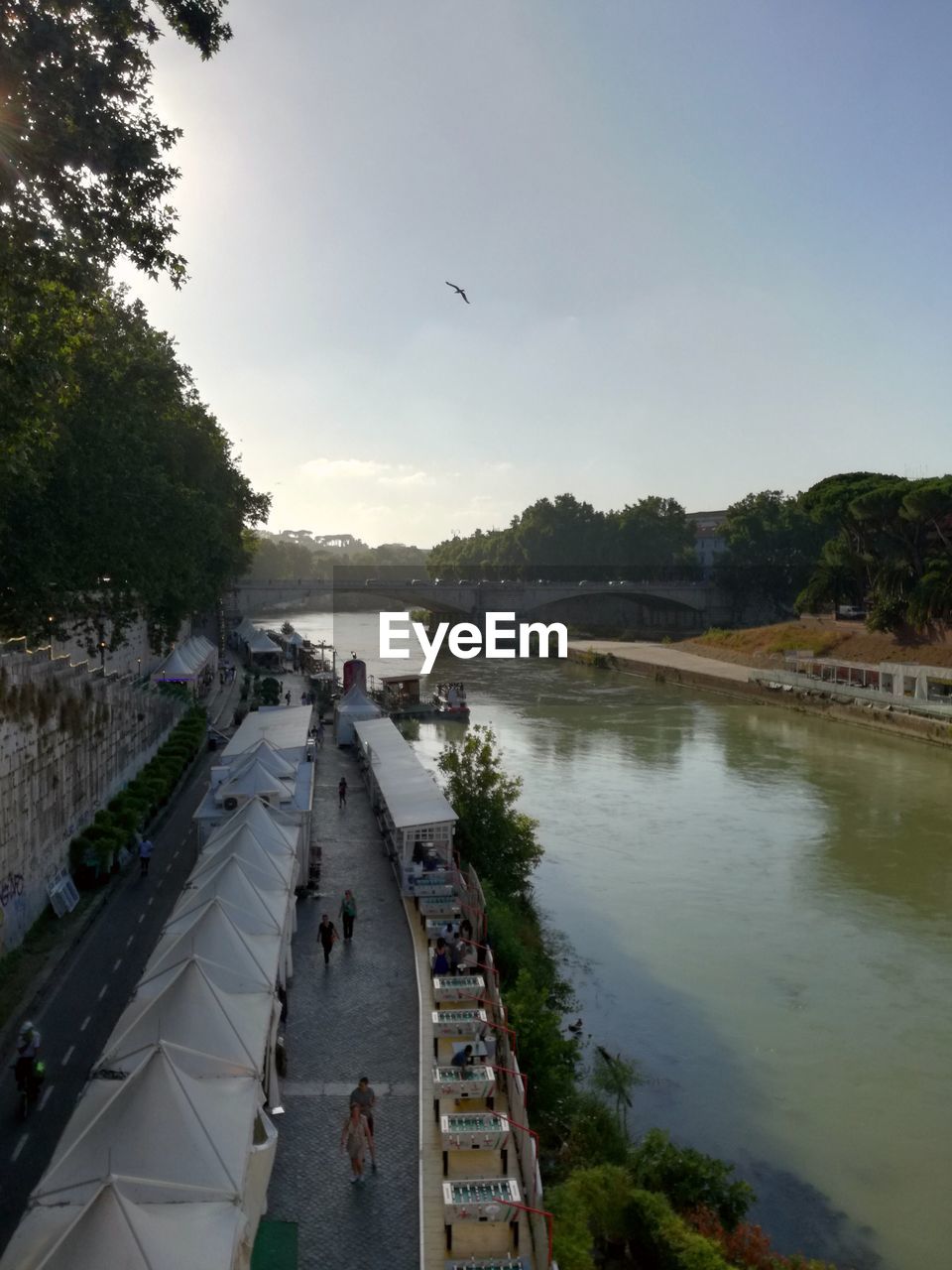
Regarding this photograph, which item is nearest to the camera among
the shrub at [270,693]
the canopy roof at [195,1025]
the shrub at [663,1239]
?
the shrub at [663,1239]

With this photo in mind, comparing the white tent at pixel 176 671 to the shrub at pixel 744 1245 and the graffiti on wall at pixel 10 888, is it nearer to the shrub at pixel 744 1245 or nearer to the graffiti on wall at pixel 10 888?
the graffiti on wall at pixel 10 888

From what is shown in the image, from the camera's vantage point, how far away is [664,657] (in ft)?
199

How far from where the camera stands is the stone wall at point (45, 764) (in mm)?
13719

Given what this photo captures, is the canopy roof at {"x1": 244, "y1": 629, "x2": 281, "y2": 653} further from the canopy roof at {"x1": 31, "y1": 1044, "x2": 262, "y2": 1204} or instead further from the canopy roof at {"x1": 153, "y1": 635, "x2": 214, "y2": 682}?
the canopy roof at {"x1": 31, "y1": 1044, "x2": 262, "y2": 1204}

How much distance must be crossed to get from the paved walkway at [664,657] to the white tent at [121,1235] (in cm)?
4378

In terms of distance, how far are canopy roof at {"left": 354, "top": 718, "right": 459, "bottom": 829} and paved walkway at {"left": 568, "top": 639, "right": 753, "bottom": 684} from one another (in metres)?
27.9

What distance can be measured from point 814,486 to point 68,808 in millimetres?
49776

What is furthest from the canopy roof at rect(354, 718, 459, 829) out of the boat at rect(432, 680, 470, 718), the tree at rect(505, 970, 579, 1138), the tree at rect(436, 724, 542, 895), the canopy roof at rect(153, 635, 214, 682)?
the boat at rect(432, 680, 470, 718)

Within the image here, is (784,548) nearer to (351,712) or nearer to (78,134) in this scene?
(351,712)

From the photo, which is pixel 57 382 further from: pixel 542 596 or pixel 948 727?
pixel 542 596

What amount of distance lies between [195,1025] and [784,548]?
70767 millimetres

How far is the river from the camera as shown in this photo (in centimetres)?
1094

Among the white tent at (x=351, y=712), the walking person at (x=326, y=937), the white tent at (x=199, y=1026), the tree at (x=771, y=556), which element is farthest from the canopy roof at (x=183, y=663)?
the tree at (x=771, y=556)

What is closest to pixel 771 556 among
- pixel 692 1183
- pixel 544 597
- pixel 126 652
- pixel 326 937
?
pixel 544 597
